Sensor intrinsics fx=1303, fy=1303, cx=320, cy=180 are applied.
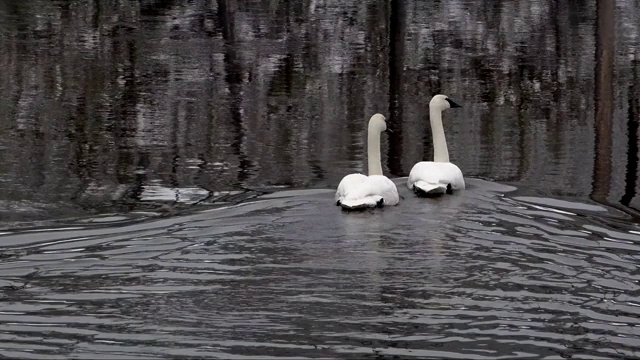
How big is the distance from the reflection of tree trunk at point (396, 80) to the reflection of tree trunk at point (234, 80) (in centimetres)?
185

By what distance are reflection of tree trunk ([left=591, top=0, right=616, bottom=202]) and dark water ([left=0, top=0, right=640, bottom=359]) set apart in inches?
2.2

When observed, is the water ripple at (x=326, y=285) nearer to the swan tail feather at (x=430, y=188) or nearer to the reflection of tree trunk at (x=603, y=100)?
the swan tail feather at (x=430, y=188)

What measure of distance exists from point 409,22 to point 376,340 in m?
24.5

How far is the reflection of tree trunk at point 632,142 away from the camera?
569 inches

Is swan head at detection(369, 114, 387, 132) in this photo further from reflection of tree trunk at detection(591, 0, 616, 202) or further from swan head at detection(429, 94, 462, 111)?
reflection of tree trunk at detection(591, 0, 616, 202)

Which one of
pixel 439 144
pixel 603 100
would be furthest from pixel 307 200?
pixel 603 100

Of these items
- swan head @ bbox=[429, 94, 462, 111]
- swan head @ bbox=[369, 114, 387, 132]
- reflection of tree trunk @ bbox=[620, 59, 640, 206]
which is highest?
Result: swan head @ bbox=[429, 94, 462, 111]

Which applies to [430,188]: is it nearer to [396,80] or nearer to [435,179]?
[435,179]

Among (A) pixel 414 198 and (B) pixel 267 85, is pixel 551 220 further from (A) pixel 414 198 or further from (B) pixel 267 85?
(B) pixel 267 85

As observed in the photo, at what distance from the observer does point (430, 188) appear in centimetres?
1351

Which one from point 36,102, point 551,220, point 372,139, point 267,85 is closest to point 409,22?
point 267,85

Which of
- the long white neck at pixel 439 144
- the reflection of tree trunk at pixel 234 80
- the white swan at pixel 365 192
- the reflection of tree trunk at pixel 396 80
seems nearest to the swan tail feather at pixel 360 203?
the white swan at pixel 365 192

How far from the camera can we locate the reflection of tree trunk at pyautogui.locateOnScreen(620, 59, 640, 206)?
47.4 ft

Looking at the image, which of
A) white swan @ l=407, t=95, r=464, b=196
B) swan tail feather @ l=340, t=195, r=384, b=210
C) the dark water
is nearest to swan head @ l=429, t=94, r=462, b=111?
the dark water
